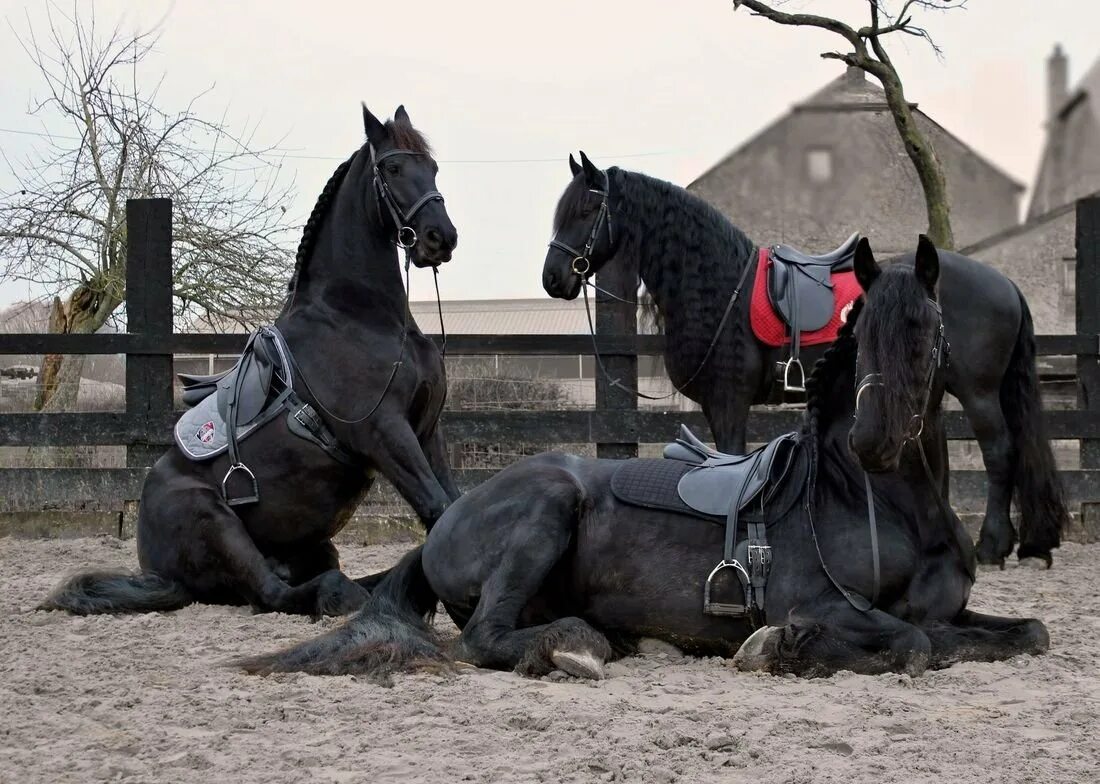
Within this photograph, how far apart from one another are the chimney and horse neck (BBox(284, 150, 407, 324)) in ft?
14.4

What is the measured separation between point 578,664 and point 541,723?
657mm

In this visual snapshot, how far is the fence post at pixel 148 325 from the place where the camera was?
8703mm

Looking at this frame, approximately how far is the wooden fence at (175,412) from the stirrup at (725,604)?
4392mm

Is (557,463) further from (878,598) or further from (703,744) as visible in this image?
(703,744)

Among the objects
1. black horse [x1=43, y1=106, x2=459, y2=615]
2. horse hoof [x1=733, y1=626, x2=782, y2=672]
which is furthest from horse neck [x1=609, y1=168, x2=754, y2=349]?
horse hoof [x1=733, y1=626, x2=782, y2=672]

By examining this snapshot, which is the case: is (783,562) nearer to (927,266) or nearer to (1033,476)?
(927,266)

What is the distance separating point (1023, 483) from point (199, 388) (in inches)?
163

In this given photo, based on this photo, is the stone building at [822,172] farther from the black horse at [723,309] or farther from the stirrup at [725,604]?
the stirrup at [725,604]

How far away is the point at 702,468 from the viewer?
464 centimetres

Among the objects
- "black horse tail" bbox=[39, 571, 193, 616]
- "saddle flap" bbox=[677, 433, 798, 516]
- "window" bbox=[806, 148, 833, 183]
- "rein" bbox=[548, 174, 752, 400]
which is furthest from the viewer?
"rein" bbox=[548, 174, 752, 400]

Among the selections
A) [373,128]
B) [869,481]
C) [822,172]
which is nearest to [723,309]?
[822,172]

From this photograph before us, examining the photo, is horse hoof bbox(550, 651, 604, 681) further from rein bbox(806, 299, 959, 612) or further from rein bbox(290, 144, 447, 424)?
rein bbox(290, 144, 447, 424)

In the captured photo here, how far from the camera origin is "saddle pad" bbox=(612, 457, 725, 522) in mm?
4488

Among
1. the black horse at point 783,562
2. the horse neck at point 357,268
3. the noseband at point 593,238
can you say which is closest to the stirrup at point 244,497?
the horse neck at point 357,268
